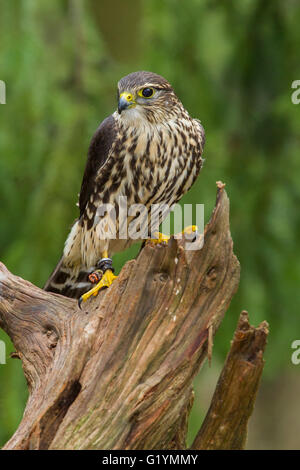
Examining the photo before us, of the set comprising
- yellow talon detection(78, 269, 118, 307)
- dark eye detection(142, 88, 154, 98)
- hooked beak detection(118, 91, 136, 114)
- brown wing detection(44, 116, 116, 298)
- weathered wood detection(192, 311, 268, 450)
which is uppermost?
dark eye detection(142, 88, 154, 98)

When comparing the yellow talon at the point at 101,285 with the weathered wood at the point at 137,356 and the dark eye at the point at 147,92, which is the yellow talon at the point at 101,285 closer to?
the weathered wood at the point at 137,356

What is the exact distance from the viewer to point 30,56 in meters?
4.55

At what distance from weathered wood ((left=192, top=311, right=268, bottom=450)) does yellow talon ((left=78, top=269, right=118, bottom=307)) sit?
31.7 inches

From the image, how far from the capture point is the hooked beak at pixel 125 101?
11.5 ft

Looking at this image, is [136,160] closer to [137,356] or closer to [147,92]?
[147,92]

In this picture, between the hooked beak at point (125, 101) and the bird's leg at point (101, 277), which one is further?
the hooked beak at point (125, 101)

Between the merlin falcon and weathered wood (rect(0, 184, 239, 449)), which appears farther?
the merlin falcon

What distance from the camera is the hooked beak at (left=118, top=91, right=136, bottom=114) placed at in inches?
138

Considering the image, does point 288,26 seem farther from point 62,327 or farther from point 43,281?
point 62,327

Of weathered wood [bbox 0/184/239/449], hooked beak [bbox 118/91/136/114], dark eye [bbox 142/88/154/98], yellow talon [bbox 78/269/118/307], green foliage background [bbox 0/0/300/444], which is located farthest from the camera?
green foliage background [bbox 0/0/300/444]

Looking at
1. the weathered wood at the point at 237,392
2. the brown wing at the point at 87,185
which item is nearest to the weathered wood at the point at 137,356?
the weathered wood at the point at 237,392

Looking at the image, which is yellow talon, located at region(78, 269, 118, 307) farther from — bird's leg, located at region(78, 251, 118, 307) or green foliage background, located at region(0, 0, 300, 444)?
green foliage background, located at region(0, 0, 300, 444)

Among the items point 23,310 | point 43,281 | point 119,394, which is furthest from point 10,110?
point 119,394

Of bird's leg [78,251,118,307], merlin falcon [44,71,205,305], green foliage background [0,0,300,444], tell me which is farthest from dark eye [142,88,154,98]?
green foliage background [0,0,300,444]
